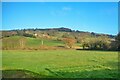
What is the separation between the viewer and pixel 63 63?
841 centimetres

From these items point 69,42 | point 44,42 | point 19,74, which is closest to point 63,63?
point 69,42

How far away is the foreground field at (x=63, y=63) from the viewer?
25.5ft

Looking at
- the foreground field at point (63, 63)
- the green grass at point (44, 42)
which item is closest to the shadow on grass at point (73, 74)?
the foreground field at point (63, 63)

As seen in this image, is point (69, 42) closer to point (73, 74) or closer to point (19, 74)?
point (73, 74)

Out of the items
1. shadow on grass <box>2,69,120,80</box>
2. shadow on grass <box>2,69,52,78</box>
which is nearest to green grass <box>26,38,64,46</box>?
shadow on grass <box>2,69,120,80</box>

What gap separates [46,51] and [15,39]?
111cm

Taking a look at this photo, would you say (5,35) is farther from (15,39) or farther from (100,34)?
(100,34)

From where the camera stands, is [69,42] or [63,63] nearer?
[63,63]

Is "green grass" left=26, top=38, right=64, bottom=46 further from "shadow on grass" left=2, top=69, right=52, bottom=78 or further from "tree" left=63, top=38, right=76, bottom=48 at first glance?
"shadow on grass" left=2, top=69, right=52, bottom=78

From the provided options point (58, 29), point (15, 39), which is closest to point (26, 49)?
point (15, 39)

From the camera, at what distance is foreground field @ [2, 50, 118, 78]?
7.77m

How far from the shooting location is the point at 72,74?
7.64m

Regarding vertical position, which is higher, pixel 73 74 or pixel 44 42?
pixel 44 42

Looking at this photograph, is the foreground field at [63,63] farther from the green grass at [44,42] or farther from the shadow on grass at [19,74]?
the green grass at [44,42]
